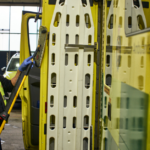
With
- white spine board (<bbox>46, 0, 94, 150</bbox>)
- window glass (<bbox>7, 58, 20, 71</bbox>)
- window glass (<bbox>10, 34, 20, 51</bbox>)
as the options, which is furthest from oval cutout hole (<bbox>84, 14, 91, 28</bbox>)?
window glass (<bbox>10, 34, 20, 51</bbox>)

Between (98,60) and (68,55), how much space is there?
361 mm

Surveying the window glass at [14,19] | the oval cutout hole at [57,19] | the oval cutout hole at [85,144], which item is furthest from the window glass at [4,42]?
the oval cutout hole at [85,144]

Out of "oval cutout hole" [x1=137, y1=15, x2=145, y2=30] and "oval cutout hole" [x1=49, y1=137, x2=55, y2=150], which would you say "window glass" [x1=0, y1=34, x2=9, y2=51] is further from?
"oval cutout hole" [x1=137, y1=15, x2=145, y2=30]

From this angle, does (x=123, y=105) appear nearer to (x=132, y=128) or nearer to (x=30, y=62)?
(x=132, y=128)

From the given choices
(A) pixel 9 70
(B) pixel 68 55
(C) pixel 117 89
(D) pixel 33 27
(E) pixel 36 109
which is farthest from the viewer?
(D) pixel 33 27

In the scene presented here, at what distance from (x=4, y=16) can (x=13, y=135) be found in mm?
13337

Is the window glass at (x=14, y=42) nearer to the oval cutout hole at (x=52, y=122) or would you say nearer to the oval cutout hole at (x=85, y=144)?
the oval cutout hole at (x=52, y=122)

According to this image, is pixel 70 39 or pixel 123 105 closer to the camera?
pixel 123 105

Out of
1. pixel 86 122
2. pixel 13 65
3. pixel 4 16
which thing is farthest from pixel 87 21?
pixel 4 16

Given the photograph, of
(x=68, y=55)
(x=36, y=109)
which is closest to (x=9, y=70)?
(x=36, y=109)

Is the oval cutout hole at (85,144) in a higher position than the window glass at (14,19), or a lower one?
lower

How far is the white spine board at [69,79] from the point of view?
259 cm

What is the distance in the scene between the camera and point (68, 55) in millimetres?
2592

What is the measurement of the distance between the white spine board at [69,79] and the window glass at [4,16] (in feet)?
52.6
